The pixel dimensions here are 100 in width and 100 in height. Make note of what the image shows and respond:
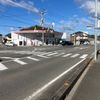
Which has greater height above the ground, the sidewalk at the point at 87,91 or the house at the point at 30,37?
the house at the point at 30,37

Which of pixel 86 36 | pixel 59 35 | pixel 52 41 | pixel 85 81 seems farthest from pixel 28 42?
pixel 85 81

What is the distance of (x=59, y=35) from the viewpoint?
127188mm

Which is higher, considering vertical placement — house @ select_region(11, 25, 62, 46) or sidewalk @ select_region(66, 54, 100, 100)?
house @ select_region(11, 25, 62, 46)

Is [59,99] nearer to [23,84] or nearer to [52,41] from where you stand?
[23,84]

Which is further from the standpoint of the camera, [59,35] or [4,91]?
[59,35]

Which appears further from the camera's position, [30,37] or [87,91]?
[30,37]

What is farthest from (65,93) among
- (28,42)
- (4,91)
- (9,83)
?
(28,42)

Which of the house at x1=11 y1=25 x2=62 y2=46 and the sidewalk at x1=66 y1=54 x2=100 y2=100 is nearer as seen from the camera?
the sidewalk at x1=66 y1=54 x2=100 y2=100

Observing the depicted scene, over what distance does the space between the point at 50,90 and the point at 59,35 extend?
4604 inches

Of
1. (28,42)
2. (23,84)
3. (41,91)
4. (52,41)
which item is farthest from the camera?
(52,41)

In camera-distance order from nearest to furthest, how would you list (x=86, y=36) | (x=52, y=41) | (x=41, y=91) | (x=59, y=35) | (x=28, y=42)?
(x=41, y=91), (x=28, y=42), (x=52, y=41), (x=59, y=35), (x=86, y=36)

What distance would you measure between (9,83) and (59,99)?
395cm

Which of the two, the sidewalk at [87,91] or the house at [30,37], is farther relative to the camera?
the house at [30,37]

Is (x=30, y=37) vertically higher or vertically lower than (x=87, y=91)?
higher
